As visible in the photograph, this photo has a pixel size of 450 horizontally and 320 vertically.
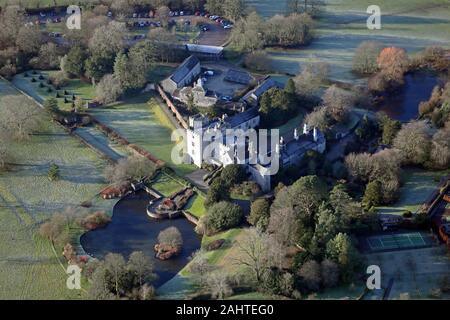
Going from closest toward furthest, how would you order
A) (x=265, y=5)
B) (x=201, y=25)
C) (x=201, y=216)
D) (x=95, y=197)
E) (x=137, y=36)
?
1. (x=201, y=216)
2. (x=95, y=197)
3. (x=137, y=36)
4. (x=201, y=25)
5. (x=265, y=5)

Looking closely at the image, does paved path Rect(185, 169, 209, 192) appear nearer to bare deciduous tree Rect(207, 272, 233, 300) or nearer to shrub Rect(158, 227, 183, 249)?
shrub Rect(158, 227, 183, 249)

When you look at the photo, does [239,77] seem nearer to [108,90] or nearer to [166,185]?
[108,90]

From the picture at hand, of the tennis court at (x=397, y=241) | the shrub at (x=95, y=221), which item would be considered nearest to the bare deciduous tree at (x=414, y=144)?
the tennis court at (x=397, y=241)

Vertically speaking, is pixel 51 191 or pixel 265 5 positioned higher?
pixel 265 5

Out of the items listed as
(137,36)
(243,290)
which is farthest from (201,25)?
(243,290)

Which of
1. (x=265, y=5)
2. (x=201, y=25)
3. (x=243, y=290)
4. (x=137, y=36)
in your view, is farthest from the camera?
(x=265, y=5)

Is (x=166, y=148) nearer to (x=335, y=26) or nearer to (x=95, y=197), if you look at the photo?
(x=95, y=197)
